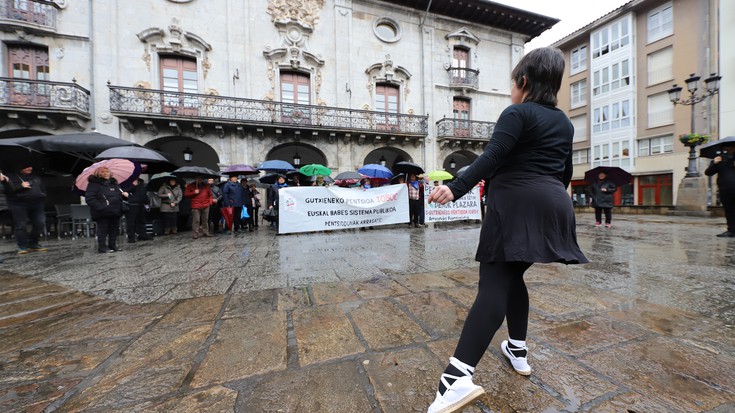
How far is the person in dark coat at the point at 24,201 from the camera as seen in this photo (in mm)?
5922

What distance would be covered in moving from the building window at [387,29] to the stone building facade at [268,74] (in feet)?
0.23

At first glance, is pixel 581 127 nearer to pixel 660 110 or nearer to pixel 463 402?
pixel 660 110

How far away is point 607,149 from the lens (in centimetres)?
2484

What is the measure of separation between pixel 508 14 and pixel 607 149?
1522 cm

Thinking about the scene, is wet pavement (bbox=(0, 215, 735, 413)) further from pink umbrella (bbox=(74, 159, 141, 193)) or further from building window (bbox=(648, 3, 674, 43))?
building window (bbox=(648, 3, 674, 43))

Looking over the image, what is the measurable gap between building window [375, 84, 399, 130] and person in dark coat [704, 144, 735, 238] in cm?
1226

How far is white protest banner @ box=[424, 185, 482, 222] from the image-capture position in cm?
964

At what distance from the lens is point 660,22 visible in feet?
71.5

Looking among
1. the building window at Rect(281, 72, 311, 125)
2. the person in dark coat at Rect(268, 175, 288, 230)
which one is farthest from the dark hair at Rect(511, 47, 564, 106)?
the building window at Rect(281, 72, 311, 125)

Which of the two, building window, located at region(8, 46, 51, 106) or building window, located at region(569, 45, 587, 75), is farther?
building window, located at region(569, 45, 587, 75)

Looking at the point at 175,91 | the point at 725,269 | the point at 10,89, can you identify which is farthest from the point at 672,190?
the point at 10,89

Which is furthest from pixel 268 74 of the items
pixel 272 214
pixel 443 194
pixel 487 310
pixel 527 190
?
pixel 487 310

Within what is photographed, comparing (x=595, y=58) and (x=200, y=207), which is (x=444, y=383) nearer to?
(x=200, y=207)

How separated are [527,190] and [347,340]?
4.82 feet
